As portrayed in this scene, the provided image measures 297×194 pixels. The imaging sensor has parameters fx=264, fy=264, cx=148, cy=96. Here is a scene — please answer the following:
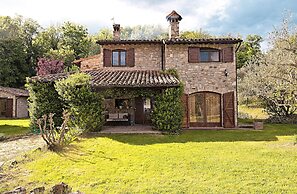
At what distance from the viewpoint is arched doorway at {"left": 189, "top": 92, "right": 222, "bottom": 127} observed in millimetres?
19656

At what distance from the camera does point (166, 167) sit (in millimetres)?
9602

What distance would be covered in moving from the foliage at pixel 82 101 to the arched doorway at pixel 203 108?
724 cm

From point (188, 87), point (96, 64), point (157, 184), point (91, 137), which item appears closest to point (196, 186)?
point (157, 184)

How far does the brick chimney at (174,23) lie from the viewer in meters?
21.4

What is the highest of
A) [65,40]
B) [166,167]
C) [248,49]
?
[65,40]

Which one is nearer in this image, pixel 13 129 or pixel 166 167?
pixel 166 167

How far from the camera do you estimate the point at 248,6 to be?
1345 cm

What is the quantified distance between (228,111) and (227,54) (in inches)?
165

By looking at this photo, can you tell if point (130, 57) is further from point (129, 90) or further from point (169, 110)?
point (169, 110)

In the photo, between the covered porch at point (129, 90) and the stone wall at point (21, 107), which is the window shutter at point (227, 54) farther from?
the stone wall at point (21, 107)

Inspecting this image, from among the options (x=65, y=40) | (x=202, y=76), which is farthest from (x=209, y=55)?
(x=65, y=40)

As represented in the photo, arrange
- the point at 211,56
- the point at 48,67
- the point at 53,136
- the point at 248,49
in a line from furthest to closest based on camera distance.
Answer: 1. the point at 248,49
2. the point at 48,67
3. the point at 211,56
4. the point at 53,136

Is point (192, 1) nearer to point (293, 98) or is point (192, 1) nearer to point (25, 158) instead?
point (293, 98)

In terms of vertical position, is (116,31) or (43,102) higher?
(116,31)
